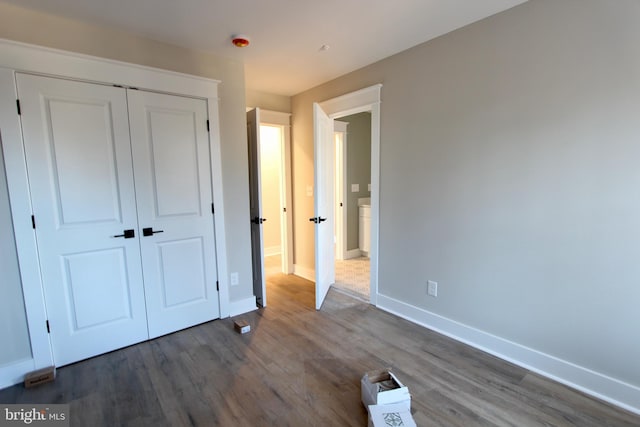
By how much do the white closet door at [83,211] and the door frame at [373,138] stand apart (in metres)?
2.16

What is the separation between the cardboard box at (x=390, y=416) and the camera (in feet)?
5.01

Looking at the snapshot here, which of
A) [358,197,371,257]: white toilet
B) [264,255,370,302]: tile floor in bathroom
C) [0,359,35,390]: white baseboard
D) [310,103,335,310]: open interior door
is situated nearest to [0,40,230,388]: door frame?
[0,359,35,390]: white baseboard

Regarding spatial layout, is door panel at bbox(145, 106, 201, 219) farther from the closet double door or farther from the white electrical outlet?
the white electrical outlet

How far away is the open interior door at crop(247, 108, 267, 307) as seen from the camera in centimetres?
323

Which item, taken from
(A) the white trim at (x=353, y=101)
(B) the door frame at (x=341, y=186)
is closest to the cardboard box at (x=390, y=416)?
(A) the white trim at (x=353, y=101)

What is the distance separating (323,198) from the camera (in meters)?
3.34

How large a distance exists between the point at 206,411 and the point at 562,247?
252cm

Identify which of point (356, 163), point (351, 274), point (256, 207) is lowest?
point (351, 274)

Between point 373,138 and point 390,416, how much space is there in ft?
7.90

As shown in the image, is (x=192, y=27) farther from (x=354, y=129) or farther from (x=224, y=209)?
(x=354, y=129)

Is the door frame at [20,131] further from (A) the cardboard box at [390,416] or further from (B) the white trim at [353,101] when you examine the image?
(A) the cardboard box at [390,416]

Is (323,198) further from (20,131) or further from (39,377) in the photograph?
(39,377)

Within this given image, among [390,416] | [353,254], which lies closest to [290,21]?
[390,416]

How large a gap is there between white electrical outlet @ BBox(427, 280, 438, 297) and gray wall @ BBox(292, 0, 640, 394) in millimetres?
68
